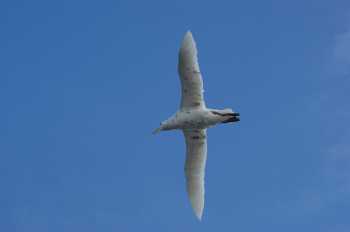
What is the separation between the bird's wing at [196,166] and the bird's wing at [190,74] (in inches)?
126

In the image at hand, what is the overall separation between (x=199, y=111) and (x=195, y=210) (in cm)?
663

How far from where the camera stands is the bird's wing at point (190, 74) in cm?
5384

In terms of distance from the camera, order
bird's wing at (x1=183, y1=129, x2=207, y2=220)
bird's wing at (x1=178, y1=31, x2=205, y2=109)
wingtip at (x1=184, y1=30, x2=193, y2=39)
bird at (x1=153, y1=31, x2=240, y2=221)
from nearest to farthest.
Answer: bird's wing at (x1=178, y1=31, x2=205, y2=109) → bird at (x1=153, y1=31, x2=240, y2=221) → wingtip at (x1=184, y1=30, x2=193, y2=39) → bird's wing at (x1=183, y1=129, x2=207, y2=220)

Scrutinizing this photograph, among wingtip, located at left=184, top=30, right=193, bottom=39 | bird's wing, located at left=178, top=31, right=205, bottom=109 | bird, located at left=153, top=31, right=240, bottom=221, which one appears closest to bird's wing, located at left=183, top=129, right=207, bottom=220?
bird, located at left=153, top=31, right=240, bottom=221

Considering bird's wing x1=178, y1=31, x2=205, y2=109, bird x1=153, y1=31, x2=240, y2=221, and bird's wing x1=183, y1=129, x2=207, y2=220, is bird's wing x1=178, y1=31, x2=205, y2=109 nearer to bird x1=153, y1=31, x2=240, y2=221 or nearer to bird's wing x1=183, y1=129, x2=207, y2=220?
bird x1=153, y1=31, x2=240, y2=221

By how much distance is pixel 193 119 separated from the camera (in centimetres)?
5531

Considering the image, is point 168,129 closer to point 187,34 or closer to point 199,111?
point 199,111

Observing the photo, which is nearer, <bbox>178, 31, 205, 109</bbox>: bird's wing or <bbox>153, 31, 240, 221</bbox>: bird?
<bbox>178, 31, 205, 109</bbox>: bird's wing

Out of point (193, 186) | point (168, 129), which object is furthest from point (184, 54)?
point (193, 186)

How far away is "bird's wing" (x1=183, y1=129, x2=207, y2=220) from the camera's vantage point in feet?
188

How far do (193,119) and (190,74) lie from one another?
3.05 m

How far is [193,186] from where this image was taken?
189ft

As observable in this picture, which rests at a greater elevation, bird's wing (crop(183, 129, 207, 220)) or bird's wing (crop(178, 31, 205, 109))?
bird's wing (crop(178, 31, 205, 109))

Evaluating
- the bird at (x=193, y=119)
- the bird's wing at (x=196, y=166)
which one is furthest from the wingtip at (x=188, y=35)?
the bird's wing at (x=196, y=166)
